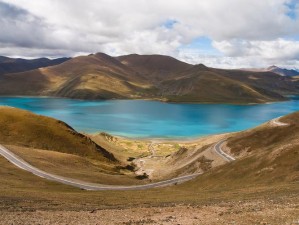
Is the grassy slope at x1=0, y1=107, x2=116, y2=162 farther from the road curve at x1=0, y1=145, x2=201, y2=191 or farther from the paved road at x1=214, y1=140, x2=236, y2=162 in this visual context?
the paved road at x1=214, y1=140, x2=236, y2=162

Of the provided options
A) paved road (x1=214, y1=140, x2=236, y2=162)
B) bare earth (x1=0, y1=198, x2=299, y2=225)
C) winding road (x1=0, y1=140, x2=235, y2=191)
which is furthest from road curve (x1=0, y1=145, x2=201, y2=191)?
bare earth (x1=0, y1=198, x2=299, y2=225)

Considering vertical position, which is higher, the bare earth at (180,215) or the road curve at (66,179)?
the bare earth at (180,215)

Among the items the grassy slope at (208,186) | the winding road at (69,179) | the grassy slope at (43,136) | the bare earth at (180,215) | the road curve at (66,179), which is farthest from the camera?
the grassy slope at (43,136)

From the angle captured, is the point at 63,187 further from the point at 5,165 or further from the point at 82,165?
the point at 82,165

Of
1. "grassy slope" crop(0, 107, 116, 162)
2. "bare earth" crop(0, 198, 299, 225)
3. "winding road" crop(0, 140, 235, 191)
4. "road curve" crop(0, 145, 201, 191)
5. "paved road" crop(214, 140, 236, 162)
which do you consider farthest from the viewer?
"grassy slope" crop(0, 107, 116, 162)

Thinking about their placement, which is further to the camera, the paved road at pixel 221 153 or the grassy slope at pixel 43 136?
the grassy slope at pixel 43 136

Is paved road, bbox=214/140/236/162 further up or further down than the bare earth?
further down

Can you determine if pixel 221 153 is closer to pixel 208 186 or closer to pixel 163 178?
pixel 163 178

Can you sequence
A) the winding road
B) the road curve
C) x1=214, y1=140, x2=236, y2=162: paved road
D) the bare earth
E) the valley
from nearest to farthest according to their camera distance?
the bare earth, the valley, the road curve, the winding road, x1=214, y1=140, x2=236, y2=162: paved road

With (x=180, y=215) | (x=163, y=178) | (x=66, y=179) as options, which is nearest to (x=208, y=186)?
(x=66, y=179)

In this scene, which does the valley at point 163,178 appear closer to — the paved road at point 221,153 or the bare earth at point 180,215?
the bare earth at point 180,215

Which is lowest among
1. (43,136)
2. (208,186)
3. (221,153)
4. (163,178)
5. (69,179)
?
(163,178)

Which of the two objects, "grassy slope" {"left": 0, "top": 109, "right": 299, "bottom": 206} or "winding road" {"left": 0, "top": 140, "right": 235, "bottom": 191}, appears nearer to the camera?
"grassy slope" {"left": 0, "top": 109, "right": 299, "bottom": 206}

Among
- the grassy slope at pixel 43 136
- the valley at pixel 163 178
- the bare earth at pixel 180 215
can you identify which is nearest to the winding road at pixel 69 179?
the valley at pixel 163 178
